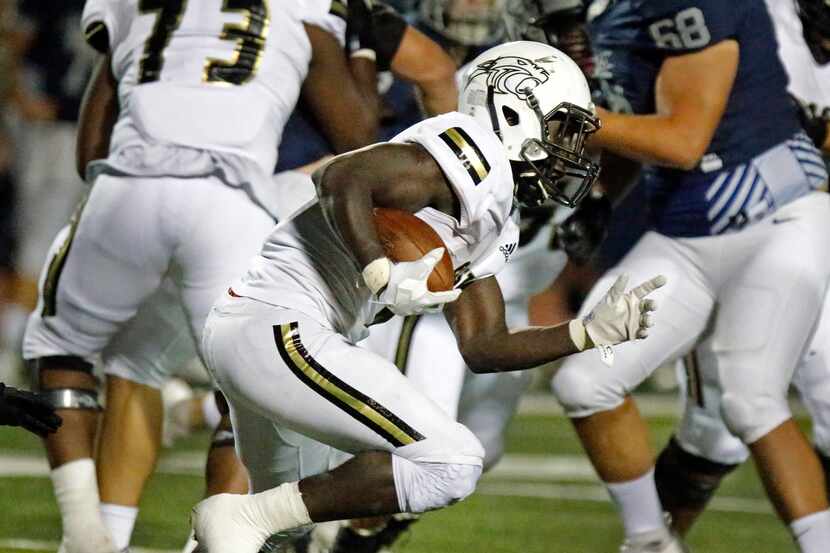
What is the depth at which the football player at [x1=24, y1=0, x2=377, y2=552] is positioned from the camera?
4.09m

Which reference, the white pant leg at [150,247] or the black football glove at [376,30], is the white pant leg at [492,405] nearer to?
the black football glove at [376,30]

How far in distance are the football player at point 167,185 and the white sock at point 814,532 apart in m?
1.65

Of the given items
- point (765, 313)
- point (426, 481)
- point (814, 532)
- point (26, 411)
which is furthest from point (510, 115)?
point (814, 532)

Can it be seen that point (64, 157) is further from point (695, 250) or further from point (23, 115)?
point (695, 250)

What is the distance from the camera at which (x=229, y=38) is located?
4203 millimetres

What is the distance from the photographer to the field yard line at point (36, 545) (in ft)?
16.3

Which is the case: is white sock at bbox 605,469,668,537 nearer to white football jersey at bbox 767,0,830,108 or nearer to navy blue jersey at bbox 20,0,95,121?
white football jersey at bbox 767,0,830,108

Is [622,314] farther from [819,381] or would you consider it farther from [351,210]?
[819,381]

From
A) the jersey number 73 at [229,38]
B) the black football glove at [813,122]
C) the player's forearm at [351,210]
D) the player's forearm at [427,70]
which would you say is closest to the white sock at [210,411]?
the player's forearm at [427,70]

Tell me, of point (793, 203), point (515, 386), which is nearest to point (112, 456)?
point (515, 386)

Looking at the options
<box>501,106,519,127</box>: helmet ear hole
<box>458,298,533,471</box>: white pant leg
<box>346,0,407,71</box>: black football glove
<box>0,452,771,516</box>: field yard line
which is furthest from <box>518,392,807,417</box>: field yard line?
<box>501,106,519,127</box>: helmet ear hole

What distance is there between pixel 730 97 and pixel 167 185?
5.46 feet

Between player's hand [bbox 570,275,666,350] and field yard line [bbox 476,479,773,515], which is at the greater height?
player's hand [bbox 570,275,666,350]

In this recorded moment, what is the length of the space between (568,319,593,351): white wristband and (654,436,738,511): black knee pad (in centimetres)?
151
